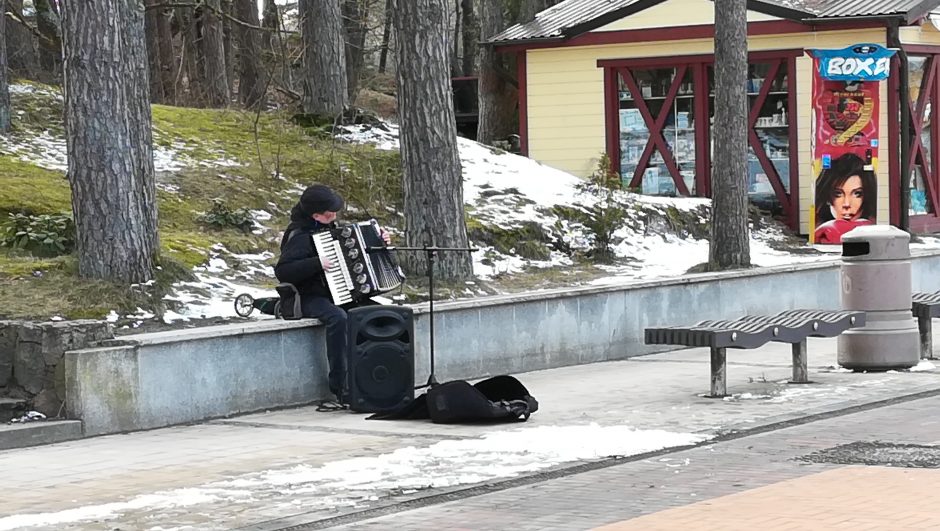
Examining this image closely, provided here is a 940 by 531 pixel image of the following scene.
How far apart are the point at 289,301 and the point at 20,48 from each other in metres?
19.9

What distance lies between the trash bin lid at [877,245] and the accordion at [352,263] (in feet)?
14.1

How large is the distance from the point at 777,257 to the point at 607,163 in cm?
295

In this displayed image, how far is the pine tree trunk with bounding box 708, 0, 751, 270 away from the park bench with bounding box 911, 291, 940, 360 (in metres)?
4.93

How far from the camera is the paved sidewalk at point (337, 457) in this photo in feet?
26.9

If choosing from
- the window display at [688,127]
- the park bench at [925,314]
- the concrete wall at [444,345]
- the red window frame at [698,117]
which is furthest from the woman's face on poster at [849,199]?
the park bench at [925,314]

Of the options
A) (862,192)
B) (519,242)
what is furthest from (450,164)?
(862,192)

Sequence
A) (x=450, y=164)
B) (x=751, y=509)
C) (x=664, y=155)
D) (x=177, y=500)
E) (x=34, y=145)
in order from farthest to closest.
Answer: (x=664, y=155), (x=34, y=145), (x=450, y=164), (x=177, y=500), (x=751, y=509)

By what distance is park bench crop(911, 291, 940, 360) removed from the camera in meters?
14.4

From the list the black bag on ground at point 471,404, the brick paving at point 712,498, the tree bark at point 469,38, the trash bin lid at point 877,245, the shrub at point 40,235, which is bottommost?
the brick paving at point 712,498

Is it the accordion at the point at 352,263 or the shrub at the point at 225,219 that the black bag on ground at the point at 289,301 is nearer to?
the accordion at the point at 352,263

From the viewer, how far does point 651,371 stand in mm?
14445

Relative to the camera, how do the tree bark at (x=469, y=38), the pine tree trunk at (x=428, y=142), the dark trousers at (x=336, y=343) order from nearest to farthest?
1. the dark trousers at (x=336, y=343)
2. the pine tree trunk at (x=428, y=142)
3. the tree bark at (x=469, y=38)

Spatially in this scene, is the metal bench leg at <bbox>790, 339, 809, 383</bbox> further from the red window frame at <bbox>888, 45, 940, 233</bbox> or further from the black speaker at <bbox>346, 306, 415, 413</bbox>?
the red window frame at <bbox>888, 45, 940, 233</bbox>

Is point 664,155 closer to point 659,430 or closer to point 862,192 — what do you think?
point 862,192
